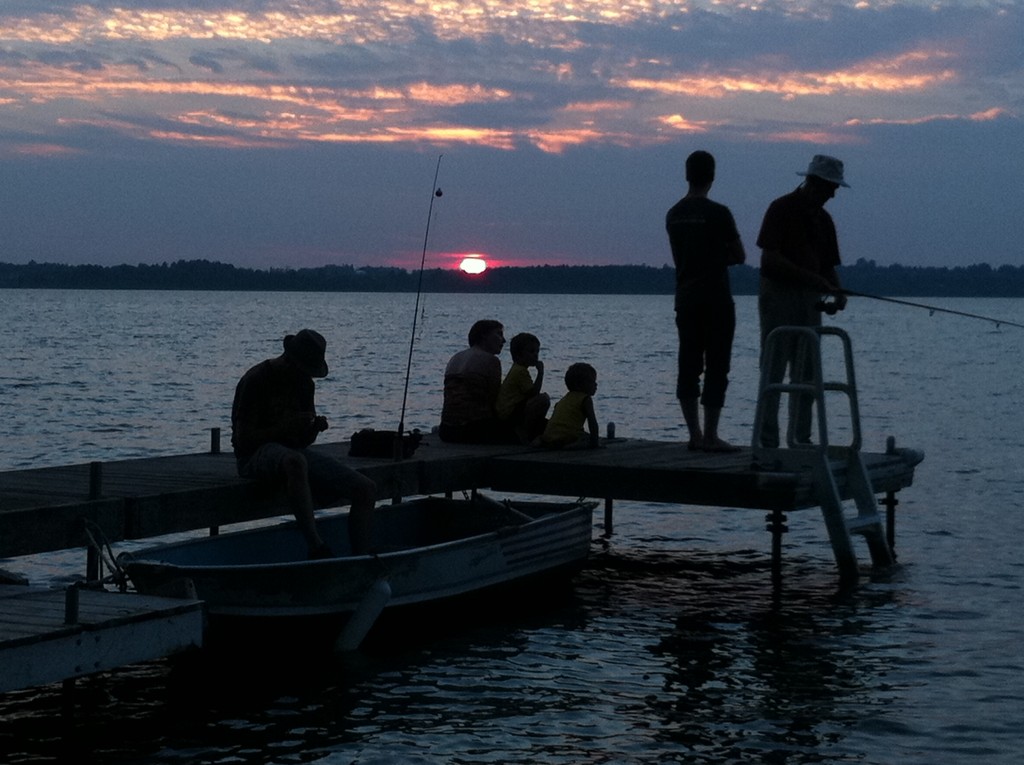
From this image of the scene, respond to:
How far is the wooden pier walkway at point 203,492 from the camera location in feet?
24.0

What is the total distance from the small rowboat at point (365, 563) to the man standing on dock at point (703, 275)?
61.1 inches

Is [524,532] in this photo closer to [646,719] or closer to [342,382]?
[646,719]

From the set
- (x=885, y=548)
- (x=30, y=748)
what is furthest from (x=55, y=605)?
(x=885, y=548)

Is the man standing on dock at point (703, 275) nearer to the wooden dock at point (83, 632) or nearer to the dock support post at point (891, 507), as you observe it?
the dock support post at point (891, 507)

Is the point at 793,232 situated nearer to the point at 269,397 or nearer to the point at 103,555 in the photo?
the point at 269,397

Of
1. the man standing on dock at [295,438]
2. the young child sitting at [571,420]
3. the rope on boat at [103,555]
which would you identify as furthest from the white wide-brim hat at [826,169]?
the rope on boat at [103,555]

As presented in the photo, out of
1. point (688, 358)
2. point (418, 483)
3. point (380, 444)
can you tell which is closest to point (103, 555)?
point (418, 483)

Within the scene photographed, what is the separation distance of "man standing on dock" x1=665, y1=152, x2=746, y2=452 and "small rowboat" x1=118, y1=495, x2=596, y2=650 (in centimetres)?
155

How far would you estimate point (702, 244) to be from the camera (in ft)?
39.1

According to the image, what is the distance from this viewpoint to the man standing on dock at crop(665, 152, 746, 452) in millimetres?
11891

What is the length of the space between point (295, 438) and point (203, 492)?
0.78 metres

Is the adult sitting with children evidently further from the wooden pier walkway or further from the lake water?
the lake water

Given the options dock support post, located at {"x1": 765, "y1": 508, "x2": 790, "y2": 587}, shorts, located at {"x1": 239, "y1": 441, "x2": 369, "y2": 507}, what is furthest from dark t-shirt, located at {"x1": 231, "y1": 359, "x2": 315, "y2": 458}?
dock support post, located at {"x1": 765, "y1": 508, "x2": 790, "y2": 587}

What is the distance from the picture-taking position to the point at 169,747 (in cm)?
827
